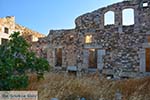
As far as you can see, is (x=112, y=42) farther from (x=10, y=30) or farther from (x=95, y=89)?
(x=10, y=30)

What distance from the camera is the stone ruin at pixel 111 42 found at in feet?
46.4

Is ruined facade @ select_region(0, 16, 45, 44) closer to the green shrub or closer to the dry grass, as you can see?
the dry grass

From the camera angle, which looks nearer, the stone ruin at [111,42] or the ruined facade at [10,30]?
the stone ruin at [111,42]

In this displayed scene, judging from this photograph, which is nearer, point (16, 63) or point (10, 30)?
point (16, 63)

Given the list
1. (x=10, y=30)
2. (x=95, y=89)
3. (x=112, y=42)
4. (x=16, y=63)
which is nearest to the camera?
(x=16, y=63)

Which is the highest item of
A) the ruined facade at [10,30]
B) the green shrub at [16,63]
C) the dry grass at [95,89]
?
the ruined facade at [10,30]

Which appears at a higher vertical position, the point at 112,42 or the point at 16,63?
the point at 112,42

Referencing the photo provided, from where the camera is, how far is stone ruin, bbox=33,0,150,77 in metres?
14.1

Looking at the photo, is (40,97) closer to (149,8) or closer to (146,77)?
(146,77)

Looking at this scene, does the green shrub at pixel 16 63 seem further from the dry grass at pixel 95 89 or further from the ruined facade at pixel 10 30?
the ruined facade at pixel 10 30

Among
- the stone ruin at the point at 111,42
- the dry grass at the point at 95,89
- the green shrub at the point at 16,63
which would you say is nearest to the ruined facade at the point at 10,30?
the stone ruin at the point at 111,42

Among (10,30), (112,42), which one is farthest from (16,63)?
(10,30)

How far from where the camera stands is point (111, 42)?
15336mm

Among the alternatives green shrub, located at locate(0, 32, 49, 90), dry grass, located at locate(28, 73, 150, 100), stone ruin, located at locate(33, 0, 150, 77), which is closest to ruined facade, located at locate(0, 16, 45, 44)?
stone ruin, located at locate(33, 0, 150, 77)
